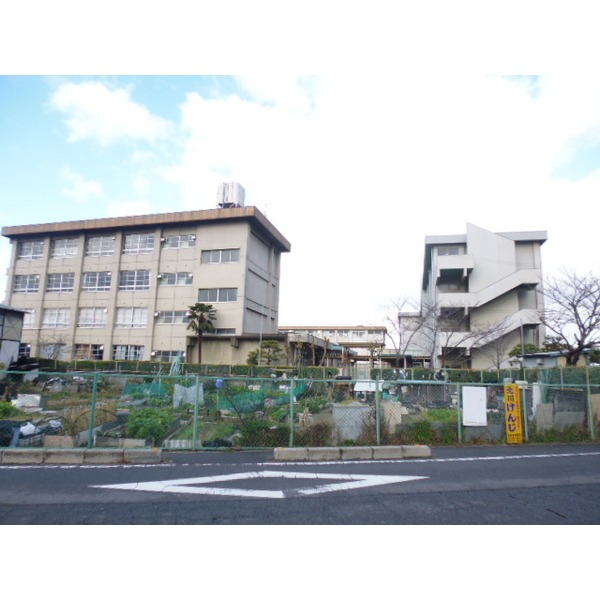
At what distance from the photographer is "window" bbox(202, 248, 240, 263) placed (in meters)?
34.4

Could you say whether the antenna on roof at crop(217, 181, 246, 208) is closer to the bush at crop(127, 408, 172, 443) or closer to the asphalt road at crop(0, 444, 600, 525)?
the bush at crop(127, 408, 172, 443)

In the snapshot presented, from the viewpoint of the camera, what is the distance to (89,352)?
36.3 meters

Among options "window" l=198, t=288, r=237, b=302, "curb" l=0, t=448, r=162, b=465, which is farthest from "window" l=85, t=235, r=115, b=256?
"curb" l=0, t=448, r=162, b=465

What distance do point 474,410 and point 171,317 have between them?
29690mm

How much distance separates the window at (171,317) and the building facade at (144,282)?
0.09 metres

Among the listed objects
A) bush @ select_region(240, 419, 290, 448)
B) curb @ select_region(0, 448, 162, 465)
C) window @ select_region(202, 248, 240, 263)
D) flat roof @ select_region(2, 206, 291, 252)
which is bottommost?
curb @ select_region(0, 448, 162, 465)

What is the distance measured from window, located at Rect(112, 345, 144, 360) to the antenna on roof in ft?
50.7

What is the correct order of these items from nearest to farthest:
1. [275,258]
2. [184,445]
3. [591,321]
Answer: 1. [184,445]
2. [591,321]
3. [275,258]

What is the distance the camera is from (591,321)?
22.0 metres

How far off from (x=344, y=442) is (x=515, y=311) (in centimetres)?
2894

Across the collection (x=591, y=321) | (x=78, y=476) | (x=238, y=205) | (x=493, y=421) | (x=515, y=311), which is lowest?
(x=78, y=476)

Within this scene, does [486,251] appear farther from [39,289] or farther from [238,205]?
[39,289]

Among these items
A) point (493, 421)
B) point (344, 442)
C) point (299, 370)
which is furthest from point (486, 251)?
point (344, 442)

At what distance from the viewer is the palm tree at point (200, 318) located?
32219mm
